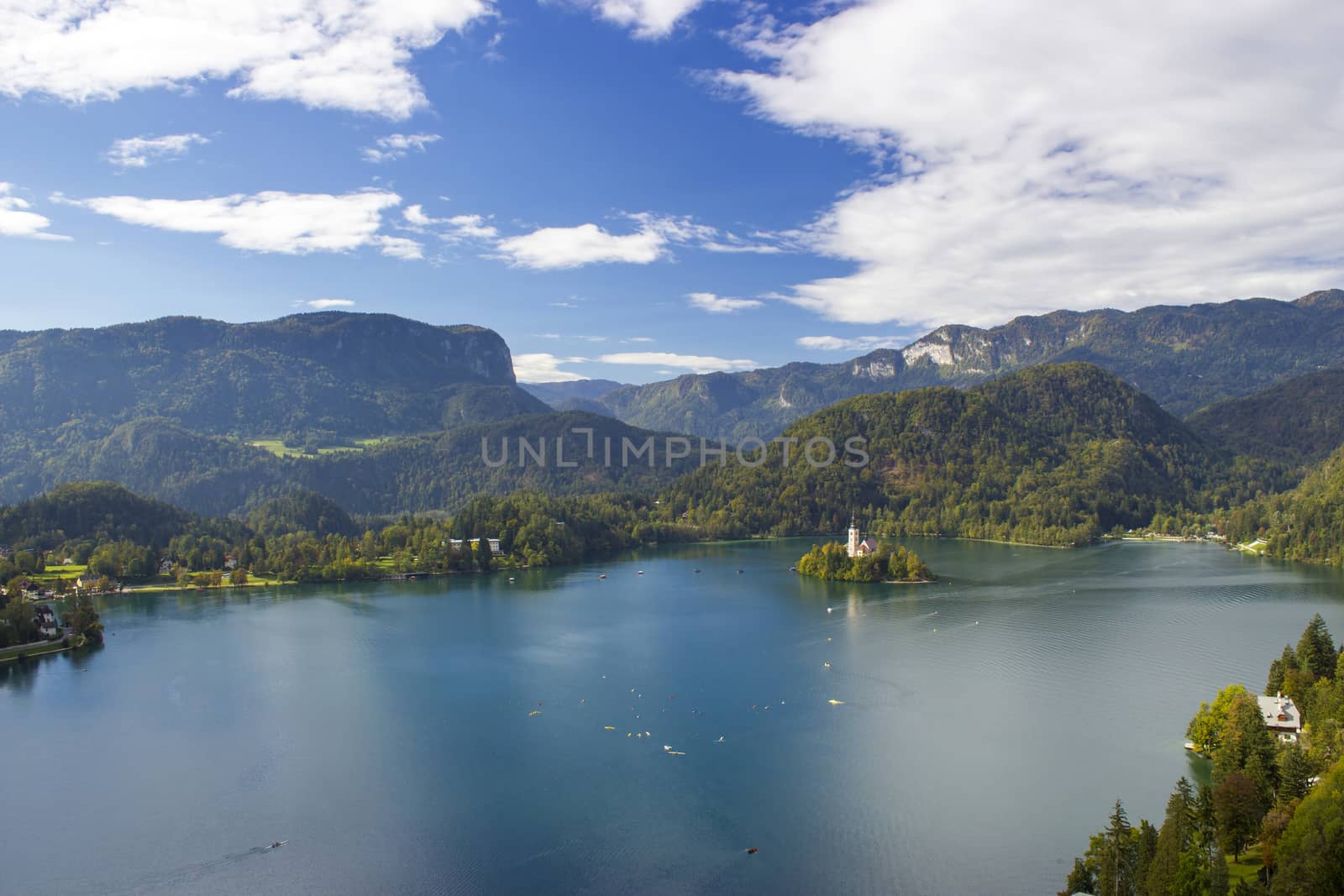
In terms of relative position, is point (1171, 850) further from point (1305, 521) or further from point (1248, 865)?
point (1305, 521)

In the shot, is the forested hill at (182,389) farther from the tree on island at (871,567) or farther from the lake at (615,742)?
the lake at (615,742)

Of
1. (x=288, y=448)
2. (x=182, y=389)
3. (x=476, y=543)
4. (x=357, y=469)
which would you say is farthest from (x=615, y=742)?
(x=182, y=389)

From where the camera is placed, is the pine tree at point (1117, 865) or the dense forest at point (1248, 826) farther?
the pine tree at point (1117, 865)

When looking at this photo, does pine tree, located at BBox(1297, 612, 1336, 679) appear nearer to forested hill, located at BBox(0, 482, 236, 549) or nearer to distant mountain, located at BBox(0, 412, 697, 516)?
forested hill, located at BBox(0, 482, 236, 549)

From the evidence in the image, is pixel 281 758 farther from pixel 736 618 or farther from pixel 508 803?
pixel 736 618

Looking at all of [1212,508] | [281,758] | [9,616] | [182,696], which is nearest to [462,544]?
[9,616]

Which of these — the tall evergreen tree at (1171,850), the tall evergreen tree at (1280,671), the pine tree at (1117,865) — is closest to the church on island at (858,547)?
the tall evergreen tree at (1280,671)
